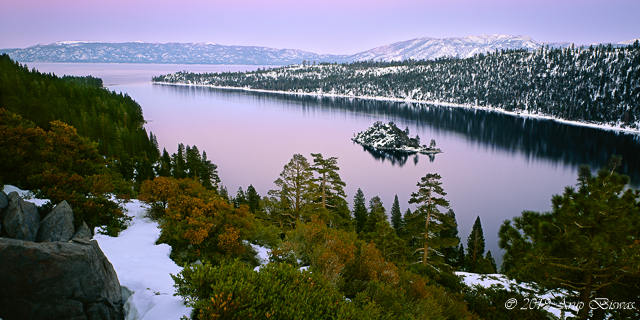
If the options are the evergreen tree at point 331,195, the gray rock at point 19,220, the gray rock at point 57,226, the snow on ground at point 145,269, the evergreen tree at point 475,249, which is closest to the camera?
the snow on ground at point 145,269

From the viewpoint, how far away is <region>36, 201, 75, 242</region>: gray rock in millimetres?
13062

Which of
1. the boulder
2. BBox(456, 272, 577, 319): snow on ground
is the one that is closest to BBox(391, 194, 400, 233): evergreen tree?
BBox(456, 272, 577, 319): snow on ground

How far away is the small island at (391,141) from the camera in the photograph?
117312mm

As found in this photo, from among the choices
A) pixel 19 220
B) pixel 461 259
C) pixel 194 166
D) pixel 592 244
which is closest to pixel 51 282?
pixel 19 220

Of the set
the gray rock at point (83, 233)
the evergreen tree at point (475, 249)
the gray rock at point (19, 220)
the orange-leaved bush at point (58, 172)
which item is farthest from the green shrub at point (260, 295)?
the evergreen tree at point (475, 249)

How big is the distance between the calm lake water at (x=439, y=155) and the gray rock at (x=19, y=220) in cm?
5436

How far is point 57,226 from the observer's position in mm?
13383

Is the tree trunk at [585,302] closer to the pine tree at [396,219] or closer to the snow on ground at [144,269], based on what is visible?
the snow on ground at [144,269]

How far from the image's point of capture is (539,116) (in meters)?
194

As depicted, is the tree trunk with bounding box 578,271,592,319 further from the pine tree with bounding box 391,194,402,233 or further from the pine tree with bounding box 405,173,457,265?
the pine tree with bounding box 391,194,402,233

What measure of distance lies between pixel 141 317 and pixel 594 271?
1717 centimetres

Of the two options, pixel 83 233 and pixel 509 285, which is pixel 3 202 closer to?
pixel 83 233

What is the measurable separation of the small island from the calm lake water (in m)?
4.97

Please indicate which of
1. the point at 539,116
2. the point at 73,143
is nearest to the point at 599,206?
the point at 73,143
